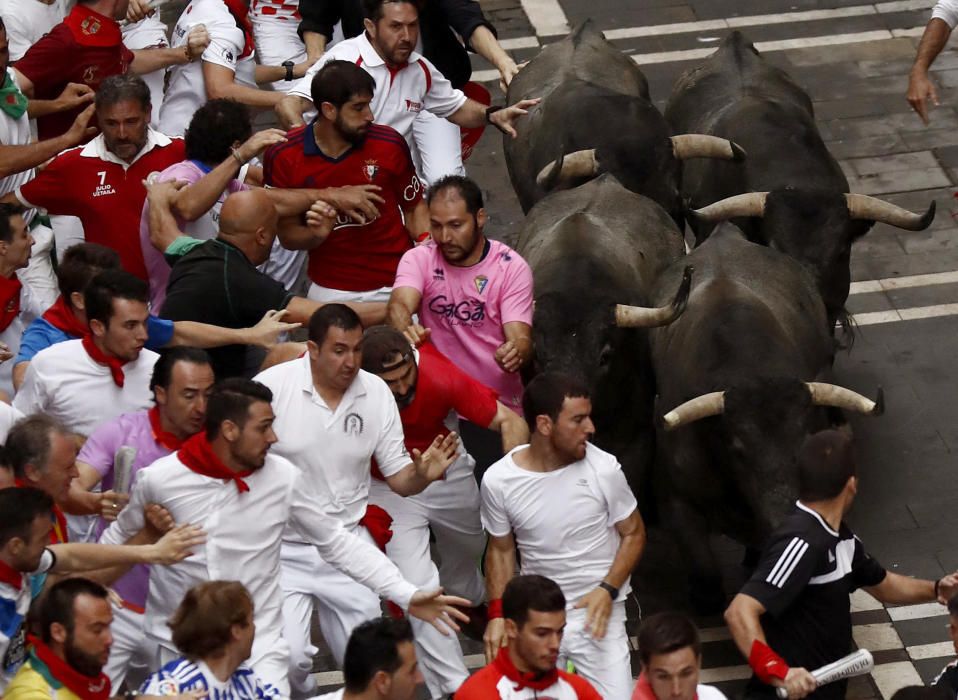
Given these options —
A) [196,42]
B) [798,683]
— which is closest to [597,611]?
[798,683]

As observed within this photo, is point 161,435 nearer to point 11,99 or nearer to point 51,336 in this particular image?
point 51,336

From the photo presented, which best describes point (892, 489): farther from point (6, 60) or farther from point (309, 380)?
point (6, 60)

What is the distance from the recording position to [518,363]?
34.6ft

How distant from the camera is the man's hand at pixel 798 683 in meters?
7.86

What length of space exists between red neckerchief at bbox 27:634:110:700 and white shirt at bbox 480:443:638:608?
2356 mm

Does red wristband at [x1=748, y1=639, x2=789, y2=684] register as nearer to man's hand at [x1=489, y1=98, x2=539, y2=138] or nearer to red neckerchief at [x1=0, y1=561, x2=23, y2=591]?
red neckerchief at [x1=0, y1=561, x2=23, y2=591]

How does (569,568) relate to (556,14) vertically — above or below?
above

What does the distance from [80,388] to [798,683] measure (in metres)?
3.91

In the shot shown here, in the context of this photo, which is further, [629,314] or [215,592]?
[629,314]

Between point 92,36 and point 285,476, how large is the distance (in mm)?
4925

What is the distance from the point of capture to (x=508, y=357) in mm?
10484

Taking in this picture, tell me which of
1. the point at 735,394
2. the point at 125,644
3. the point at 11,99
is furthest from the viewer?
the point at 11,99

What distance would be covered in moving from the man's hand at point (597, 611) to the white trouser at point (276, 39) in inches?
278

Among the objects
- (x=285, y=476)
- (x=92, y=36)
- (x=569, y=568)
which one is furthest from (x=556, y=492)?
(x=92, y=36)
